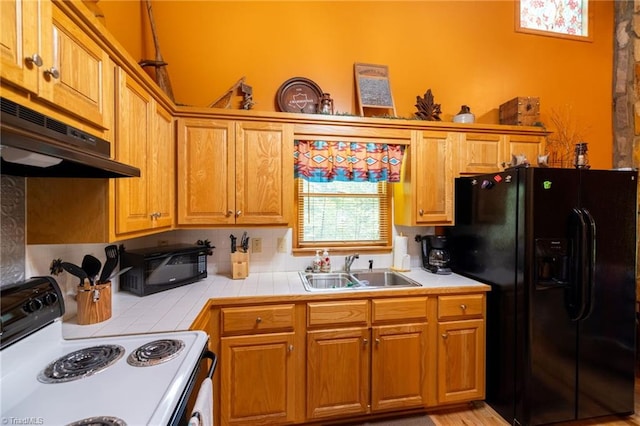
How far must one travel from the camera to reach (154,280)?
172cm

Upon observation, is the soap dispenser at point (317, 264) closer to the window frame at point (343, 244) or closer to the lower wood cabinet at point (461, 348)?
the window frame at point (343, 244)

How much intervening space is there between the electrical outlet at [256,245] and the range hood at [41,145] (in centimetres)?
130

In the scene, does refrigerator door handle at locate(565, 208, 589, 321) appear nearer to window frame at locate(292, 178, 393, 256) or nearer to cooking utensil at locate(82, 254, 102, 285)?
window frame at locate(292, 178, 393, 256)

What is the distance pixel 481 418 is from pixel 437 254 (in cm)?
118

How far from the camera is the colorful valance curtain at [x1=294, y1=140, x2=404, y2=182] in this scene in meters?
2.13

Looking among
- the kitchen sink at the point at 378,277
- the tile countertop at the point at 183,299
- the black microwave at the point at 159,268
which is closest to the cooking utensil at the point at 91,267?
the tile countertop at the point at 183,299

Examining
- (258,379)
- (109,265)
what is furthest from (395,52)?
(258,379)

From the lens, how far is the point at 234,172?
1953mm

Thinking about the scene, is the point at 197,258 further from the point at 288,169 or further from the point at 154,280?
the point at 288,169

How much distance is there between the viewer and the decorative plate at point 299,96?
2264 millimetres

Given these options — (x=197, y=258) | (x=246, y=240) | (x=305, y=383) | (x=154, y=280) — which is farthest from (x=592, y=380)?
(x=154, y=280)

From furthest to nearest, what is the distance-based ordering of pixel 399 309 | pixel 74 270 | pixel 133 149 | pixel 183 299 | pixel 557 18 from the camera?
pixel 557 18, pixel 399 309, pixel 183 299, pixel 133 149, pixel 74 270

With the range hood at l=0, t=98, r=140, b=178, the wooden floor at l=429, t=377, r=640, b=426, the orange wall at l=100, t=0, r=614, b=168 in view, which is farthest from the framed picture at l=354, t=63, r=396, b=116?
the wooden floor at l=429, t=377, r=640, b=426

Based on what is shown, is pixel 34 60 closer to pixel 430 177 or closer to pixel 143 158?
pixel 143 158
